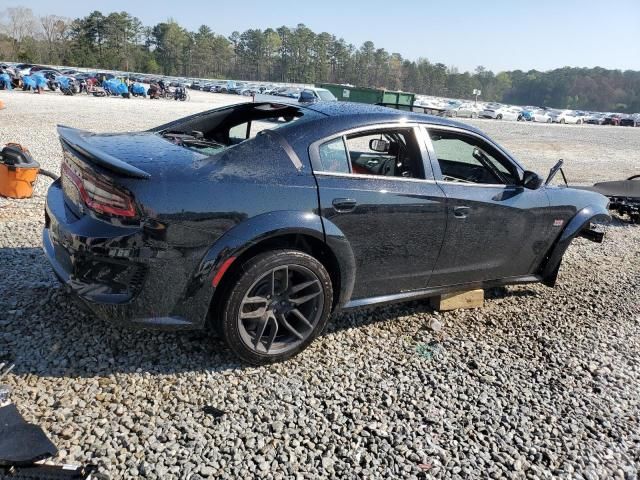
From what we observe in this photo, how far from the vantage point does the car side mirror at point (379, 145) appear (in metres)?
3.99

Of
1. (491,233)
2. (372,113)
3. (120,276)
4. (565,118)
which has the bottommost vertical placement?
(120,276)

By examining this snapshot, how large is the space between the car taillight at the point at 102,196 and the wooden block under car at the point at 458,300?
2580 millimetres

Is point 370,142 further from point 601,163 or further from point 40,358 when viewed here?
point 601,163

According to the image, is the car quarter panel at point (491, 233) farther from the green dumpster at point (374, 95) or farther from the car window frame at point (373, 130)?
the green dumpster at point (374, 95)

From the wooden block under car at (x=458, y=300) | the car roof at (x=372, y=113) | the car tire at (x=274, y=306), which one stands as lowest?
the wooden block under car at (x=458, y=300)

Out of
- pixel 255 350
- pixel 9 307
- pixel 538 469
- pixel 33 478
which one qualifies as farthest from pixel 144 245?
pixel 538 469

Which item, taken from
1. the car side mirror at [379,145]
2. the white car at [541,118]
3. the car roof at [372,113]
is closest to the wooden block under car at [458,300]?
the car side mirror at [379,145]

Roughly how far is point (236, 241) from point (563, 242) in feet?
10.0

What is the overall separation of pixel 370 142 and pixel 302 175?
1024mm

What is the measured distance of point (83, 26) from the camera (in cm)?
9700

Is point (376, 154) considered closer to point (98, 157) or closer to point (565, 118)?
point (98, 157)

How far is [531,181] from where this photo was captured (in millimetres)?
4090

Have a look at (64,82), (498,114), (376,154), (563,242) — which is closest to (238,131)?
(376,154)

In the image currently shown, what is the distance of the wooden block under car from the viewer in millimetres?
4223
